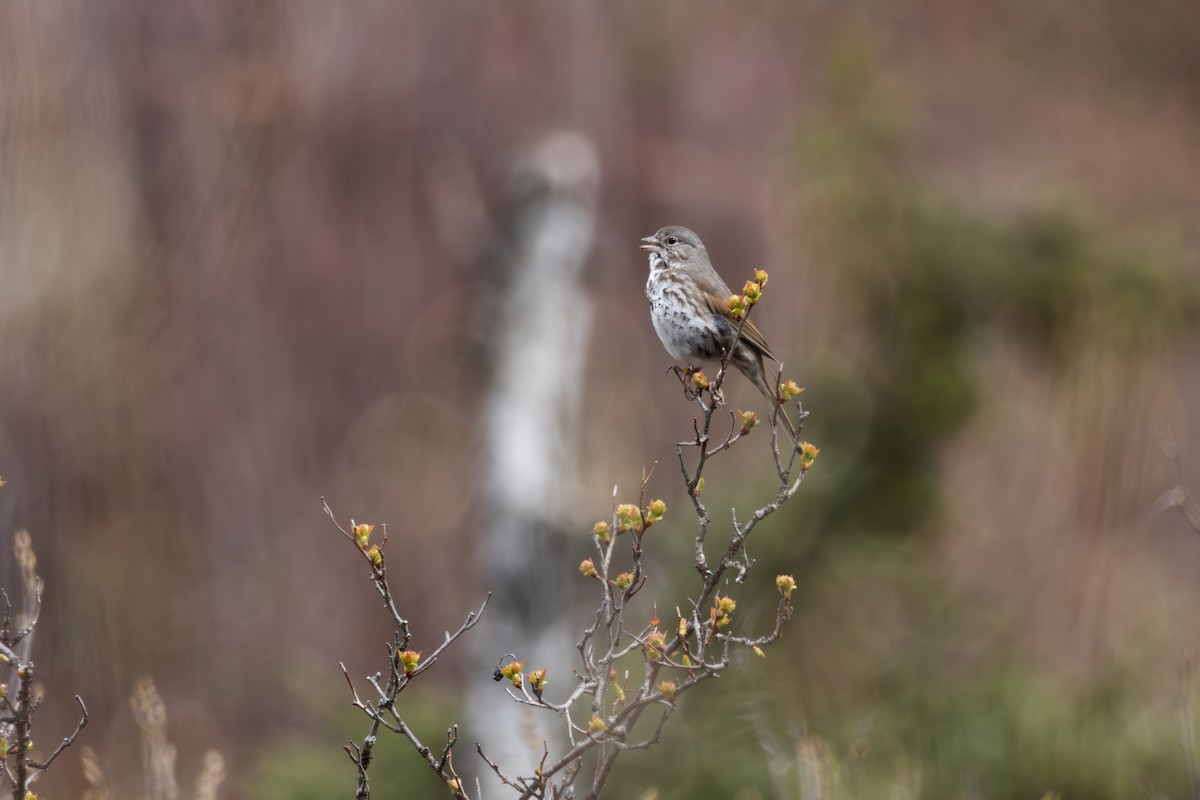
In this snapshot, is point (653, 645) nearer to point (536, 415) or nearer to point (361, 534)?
point (361, 534)

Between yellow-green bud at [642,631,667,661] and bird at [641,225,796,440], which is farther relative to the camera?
bird at [641,225,796,440]

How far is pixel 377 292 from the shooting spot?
A: 753 centimetres

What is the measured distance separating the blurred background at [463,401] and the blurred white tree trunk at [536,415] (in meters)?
0.11

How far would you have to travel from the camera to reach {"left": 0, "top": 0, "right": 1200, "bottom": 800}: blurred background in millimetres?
5707

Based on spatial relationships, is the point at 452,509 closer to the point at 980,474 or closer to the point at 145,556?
the point at 145,556

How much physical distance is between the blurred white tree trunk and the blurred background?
105mm

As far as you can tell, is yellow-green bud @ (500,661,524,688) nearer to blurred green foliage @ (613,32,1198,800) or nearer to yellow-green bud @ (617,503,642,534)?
yellow-green bud @ (617,503,642,534)

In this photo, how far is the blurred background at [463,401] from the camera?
5.71 m

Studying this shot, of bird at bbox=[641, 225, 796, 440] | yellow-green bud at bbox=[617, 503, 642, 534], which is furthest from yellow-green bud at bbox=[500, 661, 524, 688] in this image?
bird at bbox=[641, 225, 796, 440]

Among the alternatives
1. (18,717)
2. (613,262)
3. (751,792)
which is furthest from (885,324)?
(18,717)

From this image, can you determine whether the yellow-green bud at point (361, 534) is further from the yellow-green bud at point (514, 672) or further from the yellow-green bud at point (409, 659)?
the yellow-green bud at point (514, 672)

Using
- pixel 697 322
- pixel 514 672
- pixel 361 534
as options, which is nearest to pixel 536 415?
pixel 697 322

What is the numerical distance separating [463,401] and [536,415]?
0.50 metres

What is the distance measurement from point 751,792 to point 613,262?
12.2ft
